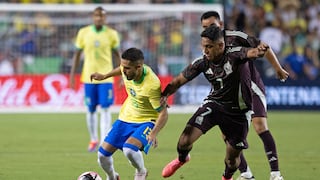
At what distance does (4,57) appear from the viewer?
926 inches

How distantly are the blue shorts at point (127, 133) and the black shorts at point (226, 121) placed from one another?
1.78ft

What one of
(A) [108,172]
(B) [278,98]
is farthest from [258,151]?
(B) [278,98]

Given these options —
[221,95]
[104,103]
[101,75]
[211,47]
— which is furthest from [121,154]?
[211,47]

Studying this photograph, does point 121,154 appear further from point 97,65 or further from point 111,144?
point 111,144

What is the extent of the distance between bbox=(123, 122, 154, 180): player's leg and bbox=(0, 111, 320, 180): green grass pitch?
1414 mm

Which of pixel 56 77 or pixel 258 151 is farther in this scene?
pixel 56 77

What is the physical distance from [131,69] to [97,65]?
5675 mm

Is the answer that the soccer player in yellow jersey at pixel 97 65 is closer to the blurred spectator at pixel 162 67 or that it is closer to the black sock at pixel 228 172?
the black sock at pixel 228 172

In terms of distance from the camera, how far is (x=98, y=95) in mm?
15445

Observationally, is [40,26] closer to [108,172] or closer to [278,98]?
[278,98]

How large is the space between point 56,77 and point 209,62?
537 inches

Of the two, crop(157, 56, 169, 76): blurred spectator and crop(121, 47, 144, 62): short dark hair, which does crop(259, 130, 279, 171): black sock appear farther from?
crop(157, 56, 169, 76): blurred spectator

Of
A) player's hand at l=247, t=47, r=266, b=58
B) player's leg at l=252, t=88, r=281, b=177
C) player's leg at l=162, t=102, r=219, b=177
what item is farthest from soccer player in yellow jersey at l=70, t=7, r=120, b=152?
player's hand at l=247, t=47, r=266, b=58

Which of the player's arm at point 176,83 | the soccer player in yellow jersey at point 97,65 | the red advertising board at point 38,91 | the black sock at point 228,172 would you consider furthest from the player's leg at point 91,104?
the red advertising board at point 38,91
